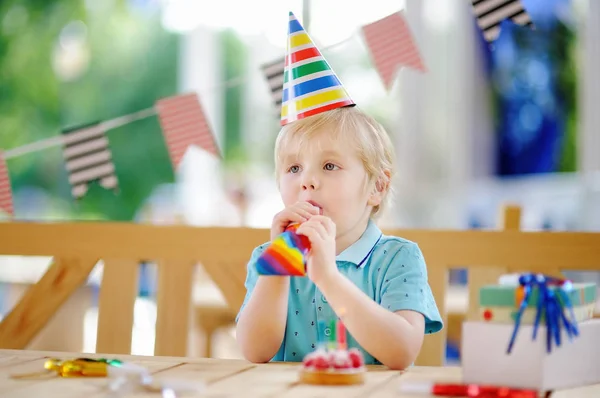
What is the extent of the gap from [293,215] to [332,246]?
0.28 ft

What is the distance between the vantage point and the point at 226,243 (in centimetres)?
176

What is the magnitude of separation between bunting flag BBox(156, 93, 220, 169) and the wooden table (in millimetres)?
901

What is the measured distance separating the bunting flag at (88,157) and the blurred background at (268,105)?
0.30 m

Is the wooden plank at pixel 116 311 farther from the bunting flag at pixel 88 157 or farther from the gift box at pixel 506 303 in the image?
the gift box at pixel 506 303

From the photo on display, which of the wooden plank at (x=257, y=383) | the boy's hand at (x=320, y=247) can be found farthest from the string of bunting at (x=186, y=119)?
the wooden plank at (x=257, y=383)

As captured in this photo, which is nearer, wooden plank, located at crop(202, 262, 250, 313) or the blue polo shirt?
the blue polo shirt

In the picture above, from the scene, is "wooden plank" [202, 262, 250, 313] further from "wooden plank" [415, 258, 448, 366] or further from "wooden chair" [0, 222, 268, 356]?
"wooden plank" [415, 258, 448, 366]

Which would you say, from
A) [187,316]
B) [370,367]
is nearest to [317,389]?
[370,367]

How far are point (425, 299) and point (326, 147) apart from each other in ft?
0.92

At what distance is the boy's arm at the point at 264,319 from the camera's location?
4.15 ft

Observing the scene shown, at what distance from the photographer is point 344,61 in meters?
5.94

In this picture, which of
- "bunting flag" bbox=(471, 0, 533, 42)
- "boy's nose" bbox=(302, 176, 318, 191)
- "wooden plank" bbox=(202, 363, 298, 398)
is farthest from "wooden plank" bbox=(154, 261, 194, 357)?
"bunting flag" bbox=(471, 0, 533, 42)

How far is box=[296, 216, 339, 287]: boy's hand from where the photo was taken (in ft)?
3.72

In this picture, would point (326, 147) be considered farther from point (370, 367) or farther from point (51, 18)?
point (51, 18)
